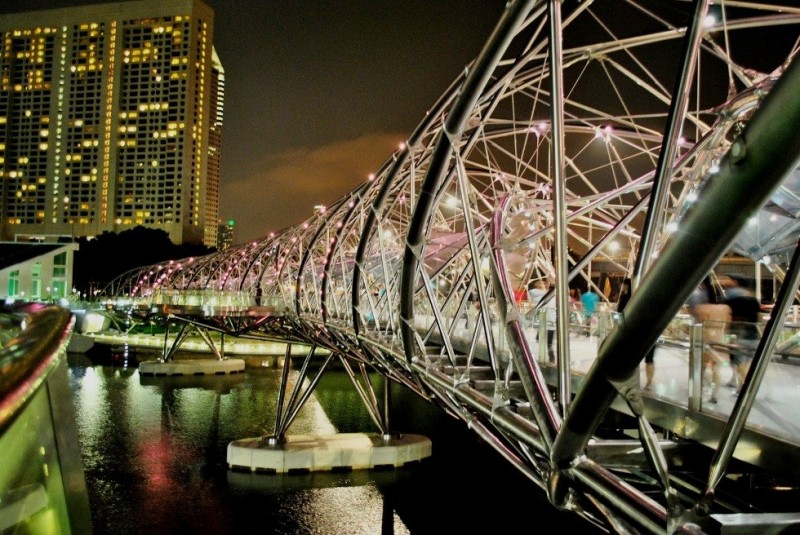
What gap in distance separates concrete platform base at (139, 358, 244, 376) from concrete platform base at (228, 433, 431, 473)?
35365mm

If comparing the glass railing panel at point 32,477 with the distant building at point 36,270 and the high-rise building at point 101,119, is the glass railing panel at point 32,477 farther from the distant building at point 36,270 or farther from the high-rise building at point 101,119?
the high-rise building at point 101,119

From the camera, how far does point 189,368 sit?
6744 centimetres

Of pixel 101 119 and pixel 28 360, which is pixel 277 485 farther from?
pixel 101 119

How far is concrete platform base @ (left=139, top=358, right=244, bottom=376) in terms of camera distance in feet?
218

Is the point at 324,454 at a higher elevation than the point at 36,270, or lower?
lower

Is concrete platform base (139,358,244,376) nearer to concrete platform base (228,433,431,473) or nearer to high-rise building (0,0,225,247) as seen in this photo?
concrete platform base (228,433,431,473)

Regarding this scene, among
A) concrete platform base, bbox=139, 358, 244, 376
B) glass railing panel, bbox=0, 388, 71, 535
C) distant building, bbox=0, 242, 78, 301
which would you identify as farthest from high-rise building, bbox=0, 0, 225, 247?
glass railing panel, bbox=0, 388, 71, 535

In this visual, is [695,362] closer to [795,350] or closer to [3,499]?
[795,350]

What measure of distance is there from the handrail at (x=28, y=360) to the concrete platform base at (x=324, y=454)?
1144 inches

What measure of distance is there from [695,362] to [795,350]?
1.14m

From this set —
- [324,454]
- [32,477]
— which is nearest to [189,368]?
[324,454]

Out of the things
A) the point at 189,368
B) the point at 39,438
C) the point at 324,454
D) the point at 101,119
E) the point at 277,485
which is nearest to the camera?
the point at 39,438

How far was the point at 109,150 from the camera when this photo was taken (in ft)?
634

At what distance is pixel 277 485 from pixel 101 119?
184530 millimetres
